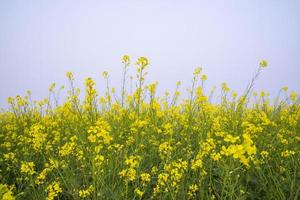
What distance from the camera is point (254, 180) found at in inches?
120

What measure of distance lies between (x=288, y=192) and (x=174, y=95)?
1.96m

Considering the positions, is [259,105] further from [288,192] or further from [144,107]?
[288,192]

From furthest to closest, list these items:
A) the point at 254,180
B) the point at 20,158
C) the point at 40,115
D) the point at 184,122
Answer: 1. the point at 40,115
2. the point at 184,122
3. the point at 20,158
4. the point at 254,180

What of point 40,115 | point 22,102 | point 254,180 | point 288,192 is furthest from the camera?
point 40,115

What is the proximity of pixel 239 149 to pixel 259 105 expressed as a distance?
4849 mm

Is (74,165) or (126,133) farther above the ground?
(126,133)

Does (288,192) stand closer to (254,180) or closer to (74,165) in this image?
(254,180)

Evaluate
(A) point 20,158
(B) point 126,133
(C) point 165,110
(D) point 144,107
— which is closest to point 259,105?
(C) point 165,110

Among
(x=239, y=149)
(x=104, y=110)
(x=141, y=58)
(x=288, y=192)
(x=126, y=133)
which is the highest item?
(x=141, y=58)

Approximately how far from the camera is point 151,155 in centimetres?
353

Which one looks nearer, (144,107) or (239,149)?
(239,149)

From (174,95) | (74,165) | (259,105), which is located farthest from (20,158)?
(259,105)

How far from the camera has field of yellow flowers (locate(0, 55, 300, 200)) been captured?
2.57 meters

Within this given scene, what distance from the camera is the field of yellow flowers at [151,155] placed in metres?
2.57
